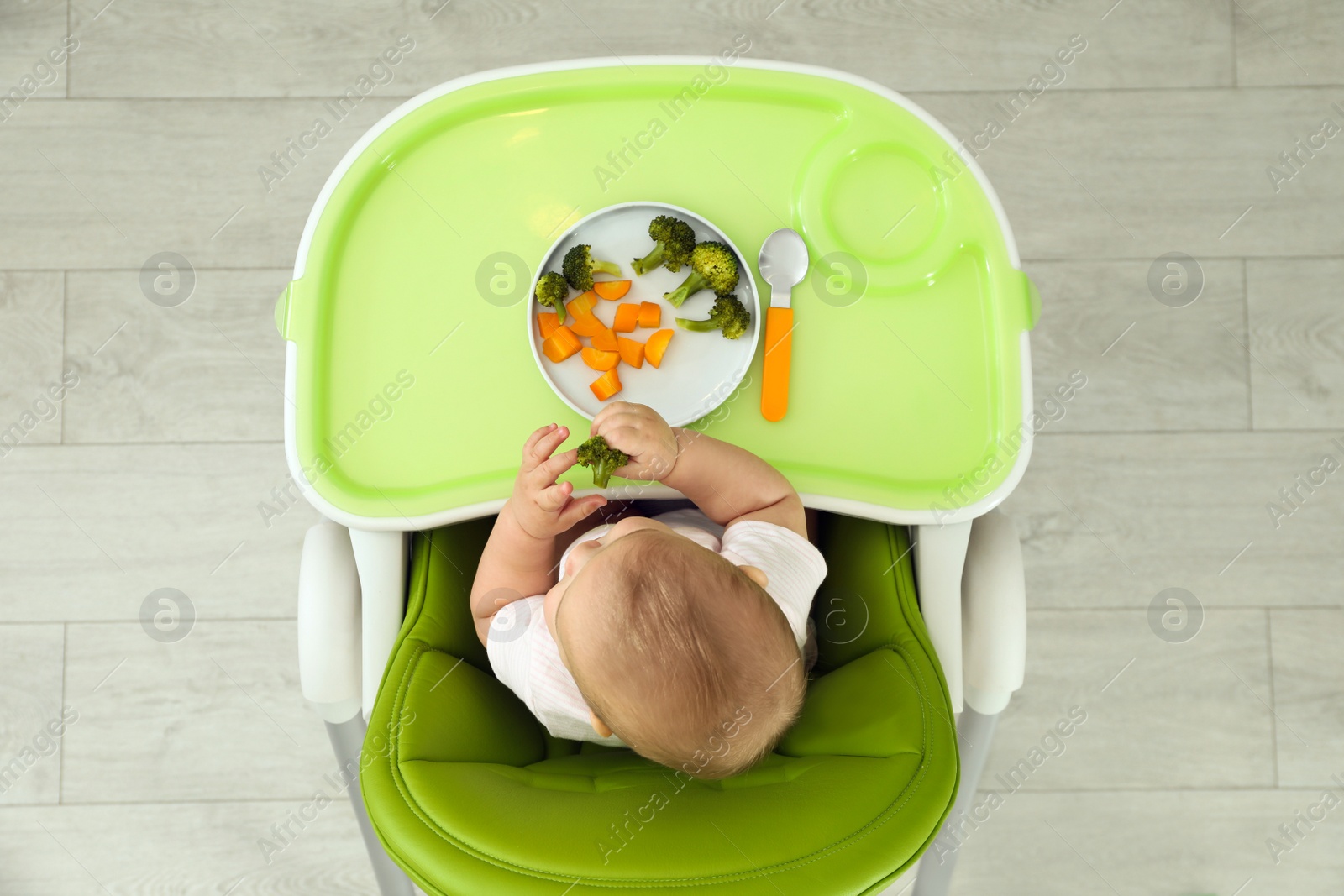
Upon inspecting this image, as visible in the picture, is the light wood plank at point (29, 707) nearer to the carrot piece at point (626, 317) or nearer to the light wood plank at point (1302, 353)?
the carrot piece at point (626, 317)

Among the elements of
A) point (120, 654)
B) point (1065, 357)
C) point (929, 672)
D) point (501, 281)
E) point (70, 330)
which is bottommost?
point (120, 654)

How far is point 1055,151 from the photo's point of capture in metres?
1.38

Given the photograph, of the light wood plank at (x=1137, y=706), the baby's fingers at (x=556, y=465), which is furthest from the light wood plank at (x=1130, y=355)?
the baby's fingers at (x=556, y=465)

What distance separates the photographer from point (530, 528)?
0.76 meters

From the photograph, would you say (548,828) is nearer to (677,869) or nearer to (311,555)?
(677,869)

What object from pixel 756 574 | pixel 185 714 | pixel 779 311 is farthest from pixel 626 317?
pixel 185 714

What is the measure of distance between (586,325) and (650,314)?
0.06 metres

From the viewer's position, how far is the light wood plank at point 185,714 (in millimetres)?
1331

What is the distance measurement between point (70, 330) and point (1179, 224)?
1.67 m

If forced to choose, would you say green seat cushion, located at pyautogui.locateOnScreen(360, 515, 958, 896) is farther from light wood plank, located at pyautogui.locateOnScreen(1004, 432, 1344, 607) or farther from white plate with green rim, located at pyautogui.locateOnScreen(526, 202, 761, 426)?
light wood plank, located at pyautogui.locateOnScreen(1004, 432, 1344, 607)

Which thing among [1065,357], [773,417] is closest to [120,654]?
[773,417]

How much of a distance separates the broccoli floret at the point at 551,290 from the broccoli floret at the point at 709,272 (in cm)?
9

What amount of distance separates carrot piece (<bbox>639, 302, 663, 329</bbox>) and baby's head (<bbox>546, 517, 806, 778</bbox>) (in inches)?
7.7

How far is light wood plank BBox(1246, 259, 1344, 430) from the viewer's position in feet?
4.52
